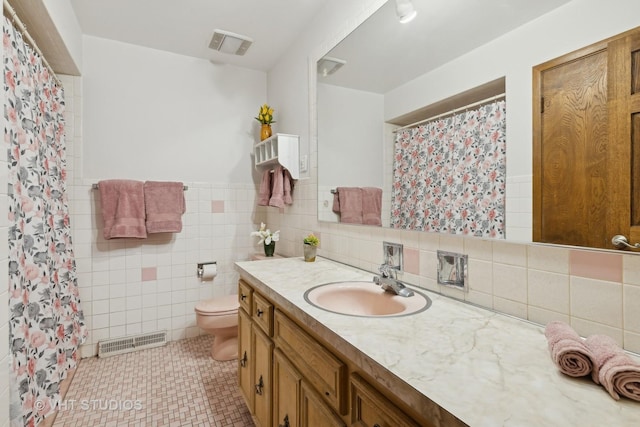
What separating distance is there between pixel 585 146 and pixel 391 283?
0.73 m

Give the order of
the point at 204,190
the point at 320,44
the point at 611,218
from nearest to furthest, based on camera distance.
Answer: the point at 611,218
the point at 320,44
the point at 204,190

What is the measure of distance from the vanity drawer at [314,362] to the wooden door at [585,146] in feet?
2.27

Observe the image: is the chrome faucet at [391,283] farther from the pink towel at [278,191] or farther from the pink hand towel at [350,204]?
the pink towel at [278,191]

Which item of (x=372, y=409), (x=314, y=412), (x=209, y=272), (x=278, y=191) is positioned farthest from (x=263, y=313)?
(x=209, y=272)

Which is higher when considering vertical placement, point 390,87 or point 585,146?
point 390,87

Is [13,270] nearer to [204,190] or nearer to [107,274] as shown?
[107,274]

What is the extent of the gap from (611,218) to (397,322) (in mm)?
592

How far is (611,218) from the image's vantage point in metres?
0.78

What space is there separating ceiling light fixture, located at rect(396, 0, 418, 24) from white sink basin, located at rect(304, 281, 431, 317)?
118 centimetres

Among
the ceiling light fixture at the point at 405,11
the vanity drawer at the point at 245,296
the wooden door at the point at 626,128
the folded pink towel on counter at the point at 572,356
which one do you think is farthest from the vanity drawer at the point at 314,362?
the ceiling light fixture at the point at 405,11

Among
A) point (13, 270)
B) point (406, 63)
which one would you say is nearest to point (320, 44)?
point (406, 63)

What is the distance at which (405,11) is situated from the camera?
4.70ft

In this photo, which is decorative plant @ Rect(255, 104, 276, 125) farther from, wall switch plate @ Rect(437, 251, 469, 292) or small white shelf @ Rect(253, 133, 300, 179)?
wall switch plate @ Rect(437, 251, 469, 292)

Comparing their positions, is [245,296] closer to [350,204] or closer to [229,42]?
[350,204]
